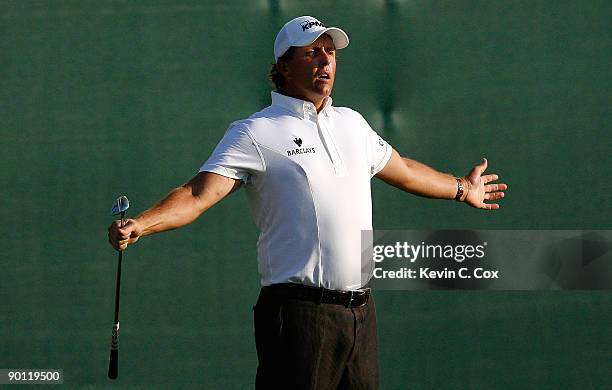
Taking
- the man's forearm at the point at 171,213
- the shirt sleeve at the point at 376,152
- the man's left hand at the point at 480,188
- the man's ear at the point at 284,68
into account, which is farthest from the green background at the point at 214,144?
the man's forearm at the point at 171,213

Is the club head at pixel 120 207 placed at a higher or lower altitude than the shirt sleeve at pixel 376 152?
lower

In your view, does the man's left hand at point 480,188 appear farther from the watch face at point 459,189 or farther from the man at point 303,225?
the man at point 303,225

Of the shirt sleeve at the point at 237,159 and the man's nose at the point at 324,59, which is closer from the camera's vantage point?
the shirt sleeve at the point at 237,159

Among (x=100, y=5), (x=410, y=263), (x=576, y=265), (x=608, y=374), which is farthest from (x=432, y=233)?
(x=100, y=5)

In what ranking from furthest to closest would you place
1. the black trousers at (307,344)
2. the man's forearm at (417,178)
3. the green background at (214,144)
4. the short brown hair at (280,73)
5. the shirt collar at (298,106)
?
the green background at (214,144)
the man's forearm at (417,178)
the short brown hair at (280,73)
the shirt collar at (298,106)
the black trousers at (307,344)

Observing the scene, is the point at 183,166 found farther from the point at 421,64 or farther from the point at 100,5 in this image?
the point at 421,64

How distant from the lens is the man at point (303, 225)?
11.6ft

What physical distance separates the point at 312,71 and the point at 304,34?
122 millimetres

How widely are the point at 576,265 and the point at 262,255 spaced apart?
1462 mm

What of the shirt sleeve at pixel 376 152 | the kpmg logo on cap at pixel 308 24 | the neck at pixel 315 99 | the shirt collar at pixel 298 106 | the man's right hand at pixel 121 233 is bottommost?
the man's right hand at pixel 121 233

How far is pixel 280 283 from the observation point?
140 inches

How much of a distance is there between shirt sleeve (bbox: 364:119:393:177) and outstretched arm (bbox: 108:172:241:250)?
1.60ft

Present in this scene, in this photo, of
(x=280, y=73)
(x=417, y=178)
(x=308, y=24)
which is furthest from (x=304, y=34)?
(x=417, y=178)

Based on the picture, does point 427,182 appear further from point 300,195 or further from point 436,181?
point 300,195
